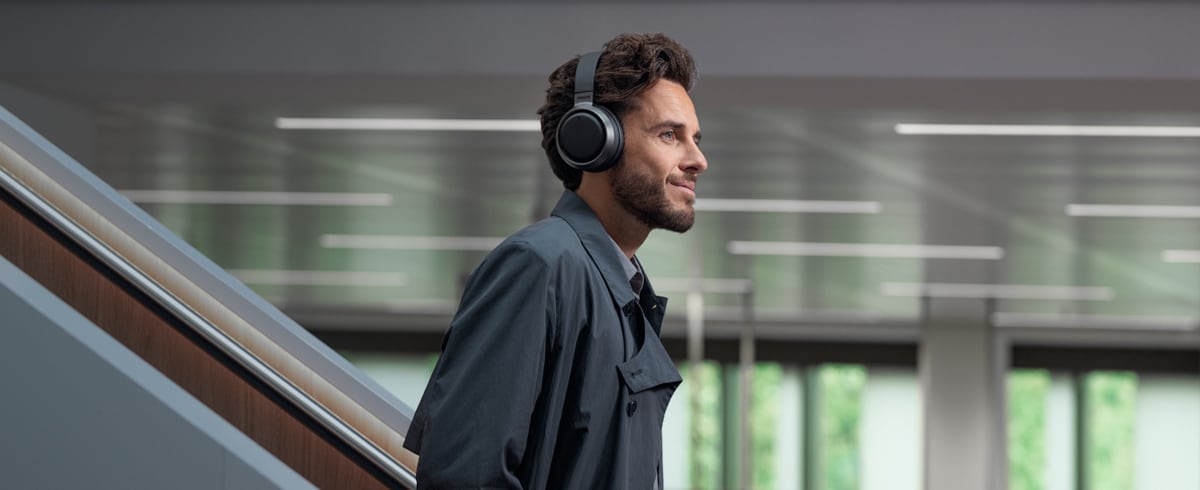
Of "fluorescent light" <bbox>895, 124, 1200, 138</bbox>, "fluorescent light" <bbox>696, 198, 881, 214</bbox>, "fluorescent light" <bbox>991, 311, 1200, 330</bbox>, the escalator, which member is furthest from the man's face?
"fluorescent light" <bbox>991, 311, 1200, 330</bbox>

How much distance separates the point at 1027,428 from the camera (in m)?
16.0

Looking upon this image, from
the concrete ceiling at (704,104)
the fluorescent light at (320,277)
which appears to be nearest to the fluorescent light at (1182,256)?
the concrete ceiling at (704,104)

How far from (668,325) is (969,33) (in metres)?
11.0

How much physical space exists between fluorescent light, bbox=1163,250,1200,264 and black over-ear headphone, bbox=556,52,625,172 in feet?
29.3

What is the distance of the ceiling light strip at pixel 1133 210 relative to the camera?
8.09 metres

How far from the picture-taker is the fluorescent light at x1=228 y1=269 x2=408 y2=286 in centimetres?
1243

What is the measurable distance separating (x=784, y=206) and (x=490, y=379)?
7206 millimetres

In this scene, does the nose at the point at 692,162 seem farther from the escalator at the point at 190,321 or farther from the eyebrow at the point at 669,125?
the escalator at the point at 190,321

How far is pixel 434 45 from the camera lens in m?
5.39

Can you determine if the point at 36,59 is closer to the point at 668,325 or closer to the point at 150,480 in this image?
the point at 150,480

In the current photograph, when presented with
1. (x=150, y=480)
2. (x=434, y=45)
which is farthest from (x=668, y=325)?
(x=150, y=480)

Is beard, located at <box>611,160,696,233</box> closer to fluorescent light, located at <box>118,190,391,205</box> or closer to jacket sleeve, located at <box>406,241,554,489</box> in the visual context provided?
jacket sleeve, located at <box>406,241,554,489</box>

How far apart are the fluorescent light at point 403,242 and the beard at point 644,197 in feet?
28.1

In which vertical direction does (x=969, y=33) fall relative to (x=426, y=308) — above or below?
above
